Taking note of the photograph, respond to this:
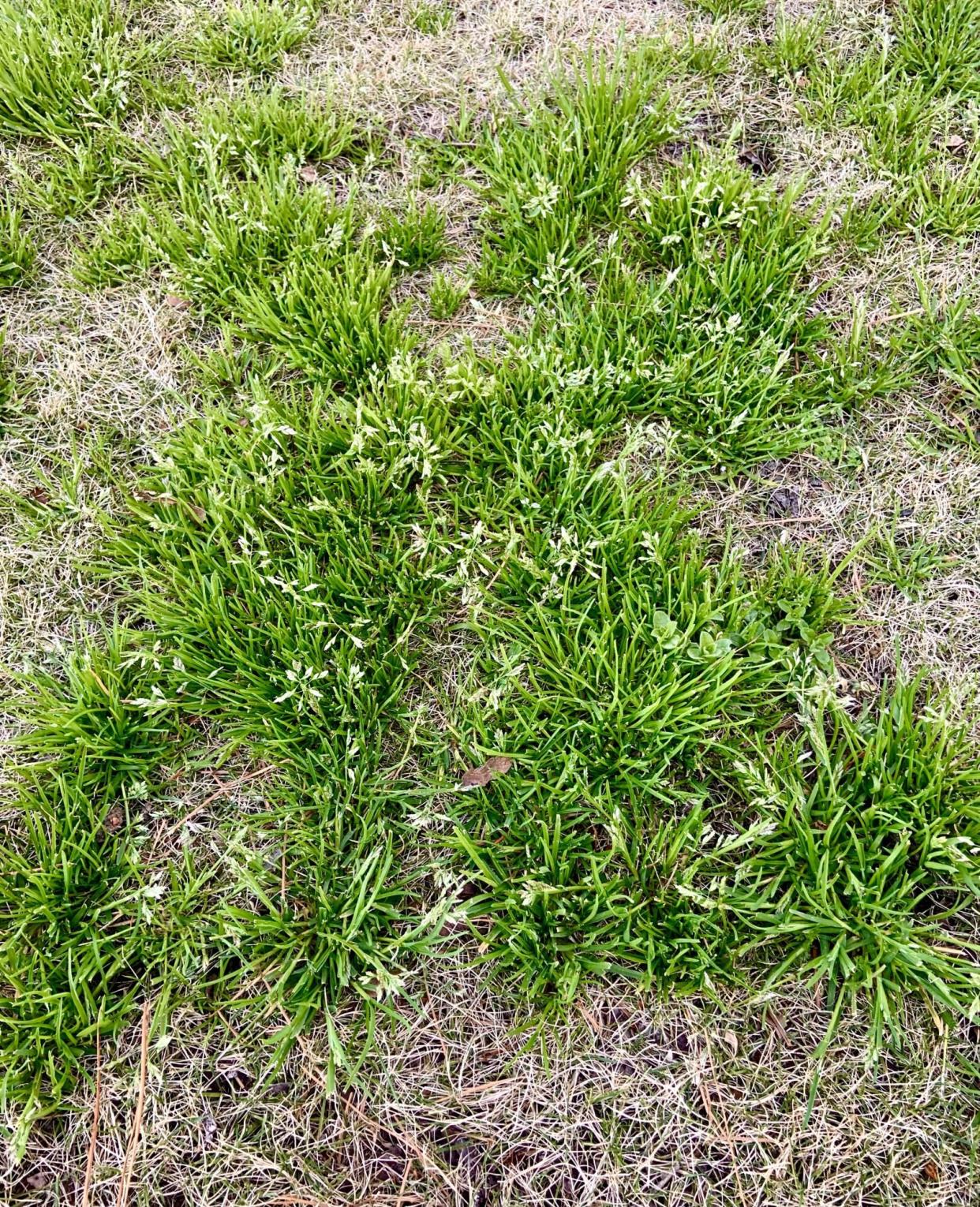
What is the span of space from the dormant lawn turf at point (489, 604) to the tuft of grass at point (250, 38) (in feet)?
0.06

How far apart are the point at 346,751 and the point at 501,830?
459 mm

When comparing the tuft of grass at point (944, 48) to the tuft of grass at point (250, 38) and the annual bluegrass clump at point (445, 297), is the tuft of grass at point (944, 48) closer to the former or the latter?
the annual bluegrass clump at point (445, 297)

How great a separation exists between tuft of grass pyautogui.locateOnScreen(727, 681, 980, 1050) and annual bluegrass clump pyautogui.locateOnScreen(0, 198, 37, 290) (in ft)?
9.58

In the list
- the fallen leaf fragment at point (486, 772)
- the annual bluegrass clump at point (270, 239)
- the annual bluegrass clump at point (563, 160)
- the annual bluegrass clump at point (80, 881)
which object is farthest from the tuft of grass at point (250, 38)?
the fallen leaf fragment at point (486, 772)

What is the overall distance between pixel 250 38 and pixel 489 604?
8.47 feet

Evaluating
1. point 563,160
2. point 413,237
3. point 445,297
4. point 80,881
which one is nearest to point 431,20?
point 563,160

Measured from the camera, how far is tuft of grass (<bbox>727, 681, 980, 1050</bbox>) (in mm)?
1938

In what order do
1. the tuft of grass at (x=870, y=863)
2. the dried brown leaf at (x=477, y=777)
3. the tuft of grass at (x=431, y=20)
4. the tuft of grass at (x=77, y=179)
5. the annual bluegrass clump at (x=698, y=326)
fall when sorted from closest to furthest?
the tuft of grass at (x=870, y=863) → the dried brown leaf at (x=477, y=777) → the annual bluegrass clump at (x=698, y=326) → the tuft of grass at (x=77, y=179) → the tuft of grass at (x=431, y=20)

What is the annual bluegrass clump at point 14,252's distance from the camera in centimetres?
294

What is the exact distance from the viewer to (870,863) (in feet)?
6.63

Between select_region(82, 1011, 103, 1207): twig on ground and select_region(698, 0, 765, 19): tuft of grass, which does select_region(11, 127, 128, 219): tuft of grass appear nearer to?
select_region(698, 0, 765, 19): tuft of grass

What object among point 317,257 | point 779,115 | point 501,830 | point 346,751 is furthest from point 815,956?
point 779,115

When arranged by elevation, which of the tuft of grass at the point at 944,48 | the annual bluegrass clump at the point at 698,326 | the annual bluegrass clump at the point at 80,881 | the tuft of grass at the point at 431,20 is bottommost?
the annual bluegrass clump at the point at 80,881

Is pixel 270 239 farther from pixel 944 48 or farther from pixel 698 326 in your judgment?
pixel 944 48
